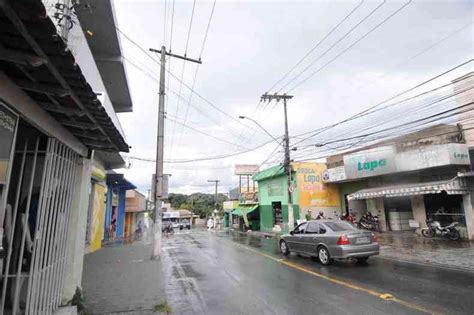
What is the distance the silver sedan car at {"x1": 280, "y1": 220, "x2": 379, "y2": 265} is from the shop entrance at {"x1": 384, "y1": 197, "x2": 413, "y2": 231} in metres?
10.3

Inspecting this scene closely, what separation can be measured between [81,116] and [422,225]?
63.4 feet

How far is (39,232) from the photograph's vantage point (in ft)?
15.3

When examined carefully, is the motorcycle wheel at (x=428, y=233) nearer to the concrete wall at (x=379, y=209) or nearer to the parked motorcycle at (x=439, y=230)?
the parked motorcycle at (x=439, y=230)

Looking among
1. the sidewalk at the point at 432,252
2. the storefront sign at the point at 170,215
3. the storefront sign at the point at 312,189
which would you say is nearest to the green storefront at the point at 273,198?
the storefront sign at the point at 312,189

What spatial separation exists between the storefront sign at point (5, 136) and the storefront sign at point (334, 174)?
72.5ft

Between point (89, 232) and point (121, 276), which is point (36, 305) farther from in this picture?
point (89, 232)

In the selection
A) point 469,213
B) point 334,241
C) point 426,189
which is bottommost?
point 334,241

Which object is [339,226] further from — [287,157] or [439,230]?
[287,157]

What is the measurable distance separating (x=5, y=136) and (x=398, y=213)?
21540 millimetres

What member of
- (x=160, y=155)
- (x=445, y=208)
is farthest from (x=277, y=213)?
(x=160, y=155)

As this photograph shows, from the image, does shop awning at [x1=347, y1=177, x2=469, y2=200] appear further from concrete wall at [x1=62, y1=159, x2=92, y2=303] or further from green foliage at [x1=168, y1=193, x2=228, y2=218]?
green foliage at [x1=168, y1=193, x2=228, y2=218]

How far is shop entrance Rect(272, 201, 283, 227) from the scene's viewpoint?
31.0 metres

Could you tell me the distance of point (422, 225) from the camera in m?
18.2

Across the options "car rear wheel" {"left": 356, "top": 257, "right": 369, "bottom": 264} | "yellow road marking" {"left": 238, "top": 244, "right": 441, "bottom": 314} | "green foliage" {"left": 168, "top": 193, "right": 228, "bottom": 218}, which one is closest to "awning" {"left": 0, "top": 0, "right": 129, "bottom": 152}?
"yellow road marking" {"left": 238, "top": 244, "right": 441, "bottom": 314}
